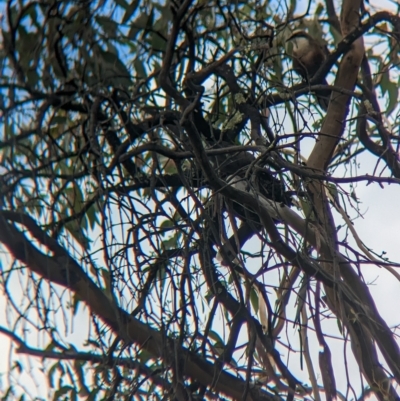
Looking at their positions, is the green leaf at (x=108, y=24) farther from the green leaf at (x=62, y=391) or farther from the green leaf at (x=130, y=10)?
the green leaf at (x=62, y=391)

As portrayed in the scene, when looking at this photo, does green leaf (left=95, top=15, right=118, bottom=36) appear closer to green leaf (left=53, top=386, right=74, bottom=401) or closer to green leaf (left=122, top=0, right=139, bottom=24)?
green leaf (left=122, top=0, right=139, bottom=24)

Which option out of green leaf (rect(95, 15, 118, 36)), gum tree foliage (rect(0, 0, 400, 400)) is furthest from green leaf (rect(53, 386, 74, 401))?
green leaf (rect(95, 15, 118, 36))

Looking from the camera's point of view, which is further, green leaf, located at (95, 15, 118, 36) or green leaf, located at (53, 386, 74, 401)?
green leaf, located at (53, 386, 74, 401)

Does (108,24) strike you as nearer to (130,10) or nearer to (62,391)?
(130,10)

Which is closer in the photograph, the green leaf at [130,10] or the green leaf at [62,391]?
the green leaf at [130,10]

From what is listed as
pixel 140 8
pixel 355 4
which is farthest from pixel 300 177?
pixel 355 4

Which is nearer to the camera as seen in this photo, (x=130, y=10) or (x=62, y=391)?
(x=130, y=10)

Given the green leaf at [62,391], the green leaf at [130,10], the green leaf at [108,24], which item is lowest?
the green leaf at [62,391]

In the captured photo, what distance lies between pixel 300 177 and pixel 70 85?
59 centimetres

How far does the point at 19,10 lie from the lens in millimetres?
1312

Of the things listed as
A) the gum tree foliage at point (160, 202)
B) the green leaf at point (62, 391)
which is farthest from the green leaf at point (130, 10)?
the green leaf at point (62, 391)

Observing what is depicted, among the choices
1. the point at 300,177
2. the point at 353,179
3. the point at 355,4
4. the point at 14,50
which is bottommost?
the point at 353,179

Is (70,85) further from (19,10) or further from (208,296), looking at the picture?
(208,296)

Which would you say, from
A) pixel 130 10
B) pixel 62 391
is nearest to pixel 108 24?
pixel 130 10
